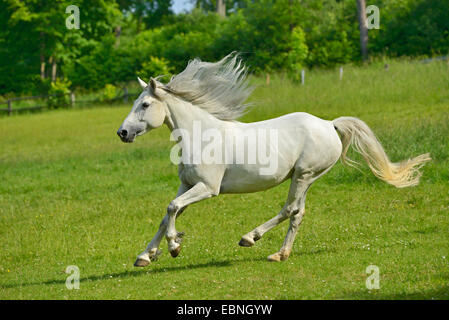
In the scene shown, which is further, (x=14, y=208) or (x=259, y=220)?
(x=14, y=208)

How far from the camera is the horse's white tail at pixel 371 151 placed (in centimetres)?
845

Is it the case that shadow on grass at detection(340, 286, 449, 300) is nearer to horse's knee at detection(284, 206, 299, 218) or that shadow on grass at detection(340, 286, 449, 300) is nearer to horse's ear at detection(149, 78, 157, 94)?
horse's knee at detection(284, 206, 299, 218)

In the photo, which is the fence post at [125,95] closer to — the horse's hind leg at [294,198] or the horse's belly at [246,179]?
the horse's hind leg at [294,198]

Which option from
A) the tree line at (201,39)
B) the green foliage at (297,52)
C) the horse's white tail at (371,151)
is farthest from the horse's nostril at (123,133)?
the green foliage at (297,52)

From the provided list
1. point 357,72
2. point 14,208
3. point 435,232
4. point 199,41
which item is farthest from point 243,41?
point 435,232

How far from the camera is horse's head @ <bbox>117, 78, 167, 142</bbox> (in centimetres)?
728

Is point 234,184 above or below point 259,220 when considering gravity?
above

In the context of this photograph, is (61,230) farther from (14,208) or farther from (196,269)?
(196,269)

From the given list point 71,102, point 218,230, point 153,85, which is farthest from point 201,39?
point 153,85

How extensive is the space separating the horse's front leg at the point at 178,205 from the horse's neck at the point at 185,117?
2.45ft

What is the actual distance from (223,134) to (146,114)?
3.15 ft

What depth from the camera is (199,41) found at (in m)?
44.3
